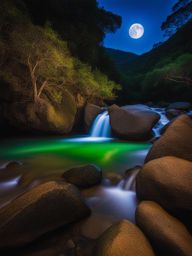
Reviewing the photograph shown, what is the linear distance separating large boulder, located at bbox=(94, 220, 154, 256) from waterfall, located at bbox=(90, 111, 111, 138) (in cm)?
996

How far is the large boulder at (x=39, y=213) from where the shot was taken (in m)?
3.02

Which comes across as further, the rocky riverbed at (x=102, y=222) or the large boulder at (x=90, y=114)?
the large boulder at (x=90, y=114)

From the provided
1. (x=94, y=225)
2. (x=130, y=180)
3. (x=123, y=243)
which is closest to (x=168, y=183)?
(x=123, y=243)

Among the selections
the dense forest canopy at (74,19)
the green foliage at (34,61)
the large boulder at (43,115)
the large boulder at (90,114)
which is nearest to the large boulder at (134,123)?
the large boulder at (90,114)

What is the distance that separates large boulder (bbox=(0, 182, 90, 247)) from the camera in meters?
3.02

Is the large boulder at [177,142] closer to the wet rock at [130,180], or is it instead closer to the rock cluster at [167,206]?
the wet rock at [130,180]

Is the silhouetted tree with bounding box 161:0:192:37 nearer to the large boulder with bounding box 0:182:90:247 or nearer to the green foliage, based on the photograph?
the green foliage

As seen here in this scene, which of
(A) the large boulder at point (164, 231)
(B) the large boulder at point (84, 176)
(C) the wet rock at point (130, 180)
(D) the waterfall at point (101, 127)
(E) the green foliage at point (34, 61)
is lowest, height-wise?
(D) the waterfall at point (101, 127)

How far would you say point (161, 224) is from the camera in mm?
3062

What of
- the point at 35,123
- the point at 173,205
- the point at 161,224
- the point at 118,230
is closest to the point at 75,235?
the point at 118,230

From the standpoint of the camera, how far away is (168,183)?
11.5 ft

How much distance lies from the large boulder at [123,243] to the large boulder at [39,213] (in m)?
0.82

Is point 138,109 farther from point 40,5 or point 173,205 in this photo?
point 40,5

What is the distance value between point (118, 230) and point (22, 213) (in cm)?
141
